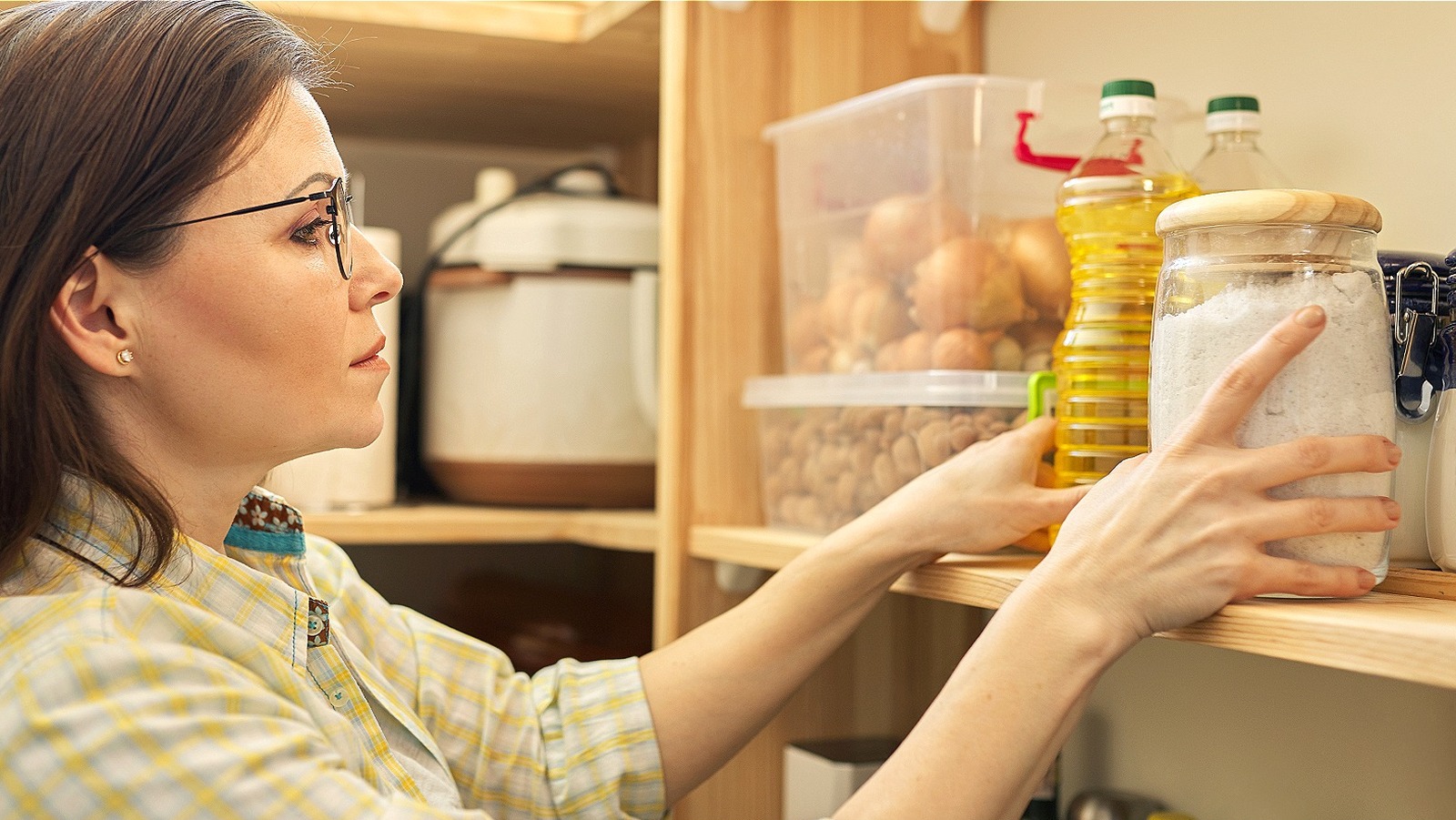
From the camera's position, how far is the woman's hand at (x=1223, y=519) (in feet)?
2.16

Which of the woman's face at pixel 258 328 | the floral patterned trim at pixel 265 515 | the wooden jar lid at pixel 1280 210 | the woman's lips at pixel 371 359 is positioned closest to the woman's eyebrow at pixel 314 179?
the woman's face at pixel 258 328

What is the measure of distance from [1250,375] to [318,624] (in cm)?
58

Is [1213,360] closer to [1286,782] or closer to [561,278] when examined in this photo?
[1286,782]

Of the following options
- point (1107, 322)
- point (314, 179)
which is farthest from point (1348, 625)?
point (314, 179)

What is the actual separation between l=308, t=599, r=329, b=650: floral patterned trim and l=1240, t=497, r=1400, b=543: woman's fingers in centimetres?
55

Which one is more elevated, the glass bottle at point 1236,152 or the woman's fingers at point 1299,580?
the glass bottle at point 1236,152

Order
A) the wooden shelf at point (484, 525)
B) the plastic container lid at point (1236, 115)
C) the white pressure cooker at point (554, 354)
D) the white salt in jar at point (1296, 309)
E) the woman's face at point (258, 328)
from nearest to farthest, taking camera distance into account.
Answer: the white salt in jar at point (1296, 309) → the woman's face at point (258, 328) → the plastic container lid at point (1236, 115) → the wooden shelf at point (484, 525) → the white pressure cooker at point (554, 354)

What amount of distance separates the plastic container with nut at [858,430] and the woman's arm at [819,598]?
5 centimetres

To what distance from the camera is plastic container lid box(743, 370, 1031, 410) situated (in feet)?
3.11

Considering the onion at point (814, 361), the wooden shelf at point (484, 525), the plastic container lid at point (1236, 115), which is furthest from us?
the wooden shelf at point (484, 525)

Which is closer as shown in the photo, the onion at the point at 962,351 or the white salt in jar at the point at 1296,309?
the white salt in jar at the point at 1296,309

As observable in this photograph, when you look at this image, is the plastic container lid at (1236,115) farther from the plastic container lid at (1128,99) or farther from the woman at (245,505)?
the woman at (245,505)

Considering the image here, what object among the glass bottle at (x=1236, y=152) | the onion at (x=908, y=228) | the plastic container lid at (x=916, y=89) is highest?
the plastic container lid at (x=916, y=89)

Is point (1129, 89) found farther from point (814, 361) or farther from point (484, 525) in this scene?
point (484, 525)
